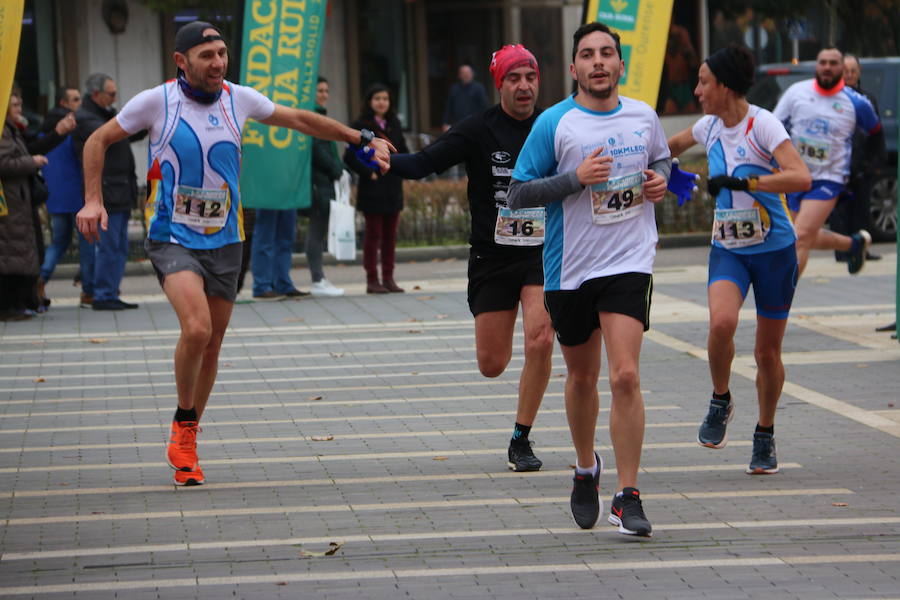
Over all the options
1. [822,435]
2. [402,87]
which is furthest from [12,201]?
[402,87]

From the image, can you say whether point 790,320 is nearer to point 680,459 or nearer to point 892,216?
point 680,459

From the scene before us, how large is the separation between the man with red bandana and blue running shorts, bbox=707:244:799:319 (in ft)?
2.79

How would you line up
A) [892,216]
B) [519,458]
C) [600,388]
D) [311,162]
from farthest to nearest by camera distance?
[892,216] < [311,162] < [600,388] < [519,458]

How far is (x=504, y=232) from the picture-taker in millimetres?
7914

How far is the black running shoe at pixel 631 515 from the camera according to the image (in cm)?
631

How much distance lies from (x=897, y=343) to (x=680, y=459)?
14.4 feet

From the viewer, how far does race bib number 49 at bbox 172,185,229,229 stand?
25.1ft

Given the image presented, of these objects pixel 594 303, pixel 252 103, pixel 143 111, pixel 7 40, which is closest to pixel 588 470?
pixel 594 303

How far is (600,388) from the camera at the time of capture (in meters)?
Answer: 10.3

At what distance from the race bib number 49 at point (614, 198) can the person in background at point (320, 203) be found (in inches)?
390

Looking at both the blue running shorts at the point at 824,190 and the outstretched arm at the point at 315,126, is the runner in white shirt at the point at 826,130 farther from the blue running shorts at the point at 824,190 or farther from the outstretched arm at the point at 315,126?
the outstretched arm at the point at 315,126

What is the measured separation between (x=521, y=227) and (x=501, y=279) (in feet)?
0.90

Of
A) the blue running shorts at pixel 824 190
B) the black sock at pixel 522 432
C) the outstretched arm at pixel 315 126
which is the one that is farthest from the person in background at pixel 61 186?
the black sock at pixel 522 432

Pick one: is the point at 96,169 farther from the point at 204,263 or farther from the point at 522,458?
the point at 522,458
